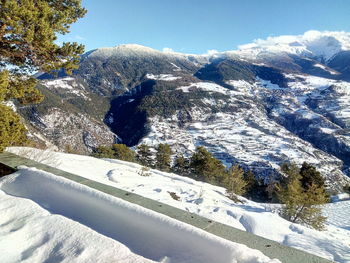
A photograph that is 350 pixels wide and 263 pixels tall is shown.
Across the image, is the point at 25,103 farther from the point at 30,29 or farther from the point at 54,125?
the point at 54,125

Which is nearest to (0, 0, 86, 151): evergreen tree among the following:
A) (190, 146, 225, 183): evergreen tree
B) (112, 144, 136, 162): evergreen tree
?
(190, 146, 225, 183): evergreen tree

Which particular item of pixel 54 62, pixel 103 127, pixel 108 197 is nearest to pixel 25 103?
pixel 54 62

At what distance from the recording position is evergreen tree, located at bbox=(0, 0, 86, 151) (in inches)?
232

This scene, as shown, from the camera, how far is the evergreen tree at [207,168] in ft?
117

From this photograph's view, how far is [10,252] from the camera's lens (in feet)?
6.32

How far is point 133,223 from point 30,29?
6294 millimetres

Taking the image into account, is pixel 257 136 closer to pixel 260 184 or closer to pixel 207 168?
pixel 260 184

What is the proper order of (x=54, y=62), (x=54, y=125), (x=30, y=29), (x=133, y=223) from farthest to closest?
1. (x=54, y=125)
2. (x=54, y=62)
3. (x=30, y=29)
4. (x=133, y=223)

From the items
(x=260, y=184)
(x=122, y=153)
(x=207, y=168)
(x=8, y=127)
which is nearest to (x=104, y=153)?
(x=122, y=153)

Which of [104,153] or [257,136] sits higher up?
[257,136]

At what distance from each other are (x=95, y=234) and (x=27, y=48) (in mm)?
6886

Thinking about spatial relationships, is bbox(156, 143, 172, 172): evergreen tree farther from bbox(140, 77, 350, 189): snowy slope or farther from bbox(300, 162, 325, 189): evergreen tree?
bbox(140, 77, 350, 189): snowy slope

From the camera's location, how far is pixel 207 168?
3584cm

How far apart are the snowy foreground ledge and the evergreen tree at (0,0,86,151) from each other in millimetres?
3179
